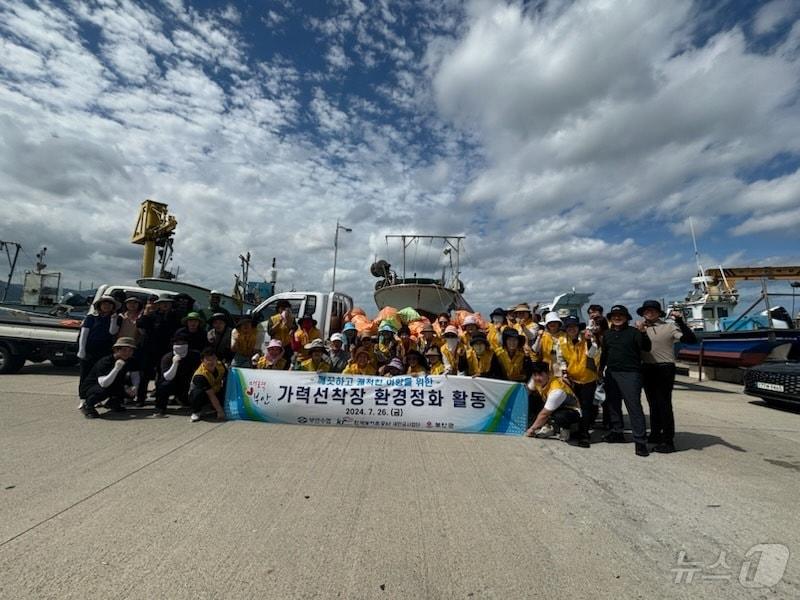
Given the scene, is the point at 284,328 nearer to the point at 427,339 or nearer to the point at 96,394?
the point at 427,339

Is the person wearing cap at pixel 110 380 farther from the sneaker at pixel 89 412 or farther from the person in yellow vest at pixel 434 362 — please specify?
the person in yellow vest at pixel 434 362

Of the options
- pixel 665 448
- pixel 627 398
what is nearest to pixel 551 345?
pixel 627 398

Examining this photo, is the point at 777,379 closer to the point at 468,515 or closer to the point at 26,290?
the point at 468,515

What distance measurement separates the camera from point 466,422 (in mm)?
5719

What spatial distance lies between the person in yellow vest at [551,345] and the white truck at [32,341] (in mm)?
9148

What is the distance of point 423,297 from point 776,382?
963 cm

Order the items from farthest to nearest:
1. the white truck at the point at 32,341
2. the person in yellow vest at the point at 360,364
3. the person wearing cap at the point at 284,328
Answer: the white truck at the point at 32,341
the person wearing cap at the point at 284,328
the person in yellow vest at the point at 360,364

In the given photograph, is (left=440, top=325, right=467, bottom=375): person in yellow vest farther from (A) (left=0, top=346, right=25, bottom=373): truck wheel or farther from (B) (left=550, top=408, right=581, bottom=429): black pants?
(A) (left=0, top=346, right=25, bottom=373): truck wheel

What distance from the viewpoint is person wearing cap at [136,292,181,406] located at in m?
6.55

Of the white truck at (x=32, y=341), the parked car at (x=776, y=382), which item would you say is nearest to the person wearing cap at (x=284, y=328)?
the white truck at (x=32, y=341)

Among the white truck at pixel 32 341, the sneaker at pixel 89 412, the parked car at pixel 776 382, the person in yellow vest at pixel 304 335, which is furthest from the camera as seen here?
the white truck at pixel 32 341

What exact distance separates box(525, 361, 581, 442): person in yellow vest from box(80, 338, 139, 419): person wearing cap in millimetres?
5663

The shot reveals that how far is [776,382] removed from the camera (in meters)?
8.26

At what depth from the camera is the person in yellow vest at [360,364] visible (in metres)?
6.40
